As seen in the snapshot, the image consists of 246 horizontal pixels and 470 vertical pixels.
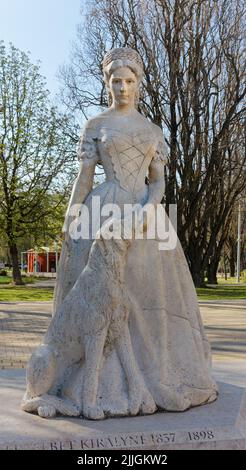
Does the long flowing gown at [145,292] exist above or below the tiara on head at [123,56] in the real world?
below

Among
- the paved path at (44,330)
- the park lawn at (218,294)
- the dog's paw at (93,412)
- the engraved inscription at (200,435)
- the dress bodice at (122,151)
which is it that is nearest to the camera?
the engraved inscription at (200,435)

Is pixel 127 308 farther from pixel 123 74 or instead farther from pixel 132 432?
pixel 123 74

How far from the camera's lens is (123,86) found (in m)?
4.81

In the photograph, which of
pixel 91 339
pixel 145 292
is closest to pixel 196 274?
pixel 145 292

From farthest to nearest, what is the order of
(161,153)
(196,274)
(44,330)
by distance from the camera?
(196,274)
(44,330)
(161,153)

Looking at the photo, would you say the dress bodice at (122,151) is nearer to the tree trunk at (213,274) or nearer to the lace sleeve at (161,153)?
the lace sleeve at (161,153)

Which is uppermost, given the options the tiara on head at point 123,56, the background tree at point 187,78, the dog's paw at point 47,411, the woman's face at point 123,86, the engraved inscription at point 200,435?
the background tree at point 187,78

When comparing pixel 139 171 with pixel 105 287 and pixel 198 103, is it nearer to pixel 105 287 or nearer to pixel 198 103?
pixel 105 287

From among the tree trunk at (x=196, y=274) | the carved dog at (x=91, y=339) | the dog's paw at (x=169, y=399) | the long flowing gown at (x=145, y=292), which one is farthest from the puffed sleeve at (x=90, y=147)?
the tree trunk at (x=196, y=274)

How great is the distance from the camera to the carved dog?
433 centimetres

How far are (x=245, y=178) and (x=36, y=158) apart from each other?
37.5 feet

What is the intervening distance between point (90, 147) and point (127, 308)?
1458mm

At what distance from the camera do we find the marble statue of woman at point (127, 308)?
14.4 ft

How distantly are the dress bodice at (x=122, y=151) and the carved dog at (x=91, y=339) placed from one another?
655 millimetres
